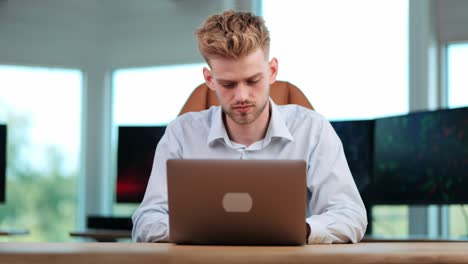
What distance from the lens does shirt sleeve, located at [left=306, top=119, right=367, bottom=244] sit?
1.75m

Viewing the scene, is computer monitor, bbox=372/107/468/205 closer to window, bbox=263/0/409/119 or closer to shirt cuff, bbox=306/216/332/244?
window, bbox=263/0/409/119

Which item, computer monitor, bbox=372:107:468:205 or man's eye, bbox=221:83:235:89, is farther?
computer monitor, bbox=372:107:468:205

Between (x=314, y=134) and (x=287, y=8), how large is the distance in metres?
3.26

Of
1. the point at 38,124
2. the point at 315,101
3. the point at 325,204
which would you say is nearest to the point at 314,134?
the point at 325,204

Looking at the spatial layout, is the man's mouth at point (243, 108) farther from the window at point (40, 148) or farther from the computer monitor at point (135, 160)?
the window at point (40, 148)

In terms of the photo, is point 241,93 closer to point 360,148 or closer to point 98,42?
point 360,148

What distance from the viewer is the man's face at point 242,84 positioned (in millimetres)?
2000

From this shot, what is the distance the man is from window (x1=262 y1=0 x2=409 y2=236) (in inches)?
107

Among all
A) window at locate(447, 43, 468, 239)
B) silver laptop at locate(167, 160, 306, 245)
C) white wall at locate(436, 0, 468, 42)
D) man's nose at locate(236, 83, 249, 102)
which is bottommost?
silver laptop at locate(167, 160, 306, 245)

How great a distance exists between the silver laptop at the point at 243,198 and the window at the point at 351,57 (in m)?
3.45

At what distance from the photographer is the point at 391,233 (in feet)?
15.6

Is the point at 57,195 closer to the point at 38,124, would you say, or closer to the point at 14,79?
the point at 38,124

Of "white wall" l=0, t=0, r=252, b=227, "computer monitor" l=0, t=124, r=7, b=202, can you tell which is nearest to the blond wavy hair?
"computer monitor" l=0, t=124, r=7, b=202

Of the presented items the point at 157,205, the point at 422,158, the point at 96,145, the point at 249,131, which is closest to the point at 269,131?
the point at 249,131
